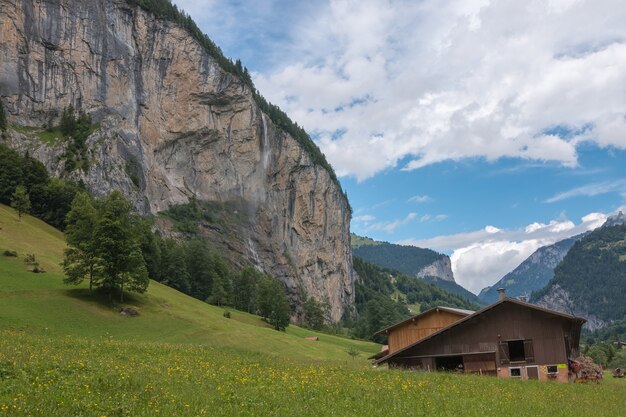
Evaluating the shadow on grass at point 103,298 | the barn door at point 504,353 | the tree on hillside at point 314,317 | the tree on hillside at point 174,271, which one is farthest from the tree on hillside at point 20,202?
the barn door at point 504,353

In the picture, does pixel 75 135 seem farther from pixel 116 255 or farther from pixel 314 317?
pixel 116 255

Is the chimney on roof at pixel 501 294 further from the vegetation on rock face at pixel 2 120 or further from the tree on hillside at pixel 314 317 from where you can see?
the vegetation on rock face at pixel 2 120

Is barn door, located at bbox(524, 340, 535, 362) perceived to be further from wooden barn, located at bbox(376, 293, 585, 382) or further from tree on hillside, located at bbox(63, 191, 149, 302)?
tree on hillside, located at bbox(63, 191, 149, 302)

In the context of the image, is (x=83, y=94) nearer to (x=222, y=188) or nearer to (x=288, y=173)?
(x=222, y=188)

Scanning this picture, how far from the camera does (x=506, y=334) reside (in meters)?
37.8

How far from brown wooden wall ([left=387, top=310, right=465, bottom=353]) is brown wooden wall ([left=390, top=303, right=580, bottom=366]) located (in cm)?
1104

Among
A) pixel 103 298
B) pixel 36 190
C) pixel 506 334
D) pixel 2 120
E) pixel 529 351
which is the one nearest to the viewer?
pixel 529 351

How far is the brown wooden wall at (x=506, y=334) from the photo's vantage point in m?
36.8

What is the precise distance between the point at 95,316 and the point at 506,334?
126ft

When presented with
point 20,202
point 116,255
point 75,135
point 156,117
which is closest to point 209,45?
point 156,117

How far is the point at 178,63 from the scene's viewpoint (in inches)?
6181

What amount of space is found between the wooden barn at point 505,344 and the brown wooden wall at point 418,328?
418 inches

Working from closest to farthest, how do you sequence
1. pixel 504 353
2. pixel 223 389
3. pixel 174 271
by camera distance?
1. pixel 223 389
2. pixel 504 353
3. pixel 174 271

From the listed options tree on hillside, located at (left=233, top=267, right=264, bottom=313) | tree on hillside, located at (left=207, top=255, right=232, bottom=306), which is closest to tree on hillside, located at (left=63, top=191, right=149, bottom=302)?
tree on hillside, located at (left=207, top=255, right=232, bottom=306)
